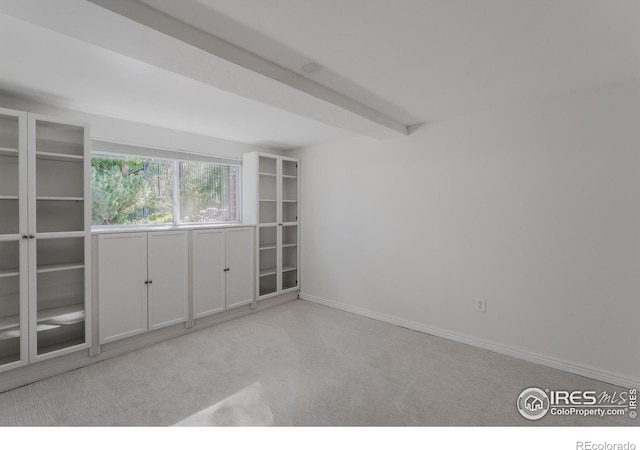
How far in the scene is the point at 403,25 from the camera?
1679 millimetres

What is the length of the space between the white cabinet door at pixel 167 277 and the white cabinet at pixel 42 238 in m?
0.58

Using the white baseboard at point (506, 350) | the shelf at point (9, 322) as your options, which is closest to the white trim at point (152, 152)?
the shelf at point (9, 322)

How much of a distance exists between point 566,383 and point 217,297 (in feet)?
11.3

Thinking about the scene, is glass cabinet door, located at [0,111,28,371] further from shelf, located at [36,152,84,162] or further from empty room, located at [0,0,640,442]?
shelf, located at [36,152,84,162]

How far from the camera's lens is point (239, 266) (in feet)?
13.4

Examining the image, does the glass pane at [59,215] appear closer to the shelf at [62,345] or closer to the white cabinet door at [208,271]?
the shelf at [62,345]

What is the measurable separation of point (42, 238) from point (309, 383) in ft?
7.96

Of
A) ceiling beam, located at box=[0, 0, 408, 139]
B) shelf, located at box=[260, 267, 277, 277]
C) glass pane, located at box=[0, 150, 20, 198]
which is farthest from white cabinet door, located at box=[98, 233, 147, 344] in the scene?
ceiling beam, located at box=[0, 0, 408, 139]

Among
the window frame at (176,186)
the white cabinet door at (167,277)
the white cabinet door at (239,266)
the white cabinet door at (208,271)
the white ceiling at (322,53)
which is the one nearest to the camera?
the white ceiling at (322,53)

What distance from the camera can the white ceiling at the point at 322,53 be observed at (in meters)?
1.53

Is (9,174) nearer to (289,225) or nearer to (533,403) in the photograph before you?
(289,225)

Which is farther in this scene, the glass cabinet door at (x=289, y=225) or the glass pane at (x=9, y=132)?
the glass cabinet door at (x=289, y=225)
